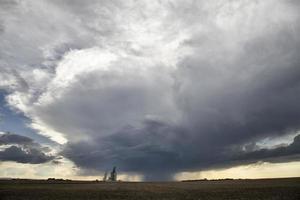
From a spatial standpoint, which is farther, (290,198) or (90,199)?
(90,199)

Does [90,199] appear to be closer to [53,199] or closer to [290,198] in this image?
[53,199]

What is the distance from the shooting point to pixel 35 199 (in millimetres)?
55031

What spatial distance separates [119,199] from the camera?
55.4m

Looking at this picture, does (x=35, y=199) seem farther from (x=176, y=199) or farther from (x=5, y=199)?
(x=176, y=199)

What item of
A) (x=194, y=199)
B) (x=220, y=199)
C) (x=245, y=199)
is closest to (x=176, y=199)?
(x=194, y=199)

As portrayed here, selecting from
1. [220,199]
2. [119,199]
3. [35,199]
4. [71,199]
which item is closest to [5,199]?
[35,199]

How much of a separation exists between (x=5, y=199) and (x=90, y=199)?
14.5m

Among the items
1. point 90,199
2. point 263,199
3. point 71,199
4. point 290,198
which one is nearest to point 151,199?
point 90,199

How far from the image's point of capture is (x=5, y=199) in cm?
5444

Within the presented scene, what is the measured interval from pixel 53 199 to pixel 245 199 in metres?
33.1

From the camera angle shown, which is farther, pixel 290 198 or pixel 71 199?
pixel 71 199

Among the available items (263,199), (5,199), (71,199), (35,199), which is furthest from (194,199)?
(5,199)

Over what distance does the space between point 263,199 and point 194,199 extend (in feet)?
36.3

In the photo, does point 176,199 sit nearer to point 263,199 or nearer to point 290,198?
point 263,199
